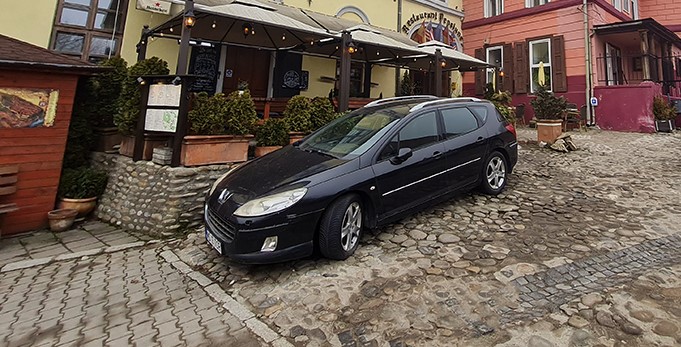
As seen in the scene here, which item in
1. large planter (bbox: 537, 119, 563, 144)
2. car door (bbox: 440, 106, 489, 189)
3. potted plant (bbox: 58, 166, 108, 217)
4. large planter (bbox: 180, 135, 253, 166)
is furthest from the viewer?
large planter (bbox: 537, 119, 563, 144)

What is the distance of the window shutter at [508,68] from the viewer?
1433 centimetres

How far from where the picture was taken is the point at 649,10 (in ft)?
57.2

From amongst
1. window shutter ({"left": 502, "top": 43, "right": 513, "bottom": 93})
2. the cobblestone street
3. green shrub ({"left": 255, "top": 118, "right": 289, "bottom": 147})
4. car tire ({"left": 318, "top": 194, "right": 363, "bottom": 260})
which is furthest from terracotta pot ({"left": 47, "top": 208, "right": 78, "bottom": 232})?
window shutter ({"left": 502, "top": 43, "right": 513, "bottom": 93})

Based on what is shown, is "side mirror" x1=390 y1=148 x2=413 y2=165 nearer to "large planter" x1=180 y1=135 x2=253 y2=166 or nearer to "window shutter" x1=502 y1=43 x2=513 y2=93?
"large planter" x1=180 y1=135 x2=253 y2=166

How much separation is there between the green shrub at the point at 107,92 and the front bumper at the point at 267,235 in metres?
4.60

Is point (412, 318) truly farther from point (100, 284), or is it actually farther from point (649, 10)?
point (649, 10)

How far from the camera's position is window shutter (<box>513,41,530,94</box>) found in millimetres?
13875

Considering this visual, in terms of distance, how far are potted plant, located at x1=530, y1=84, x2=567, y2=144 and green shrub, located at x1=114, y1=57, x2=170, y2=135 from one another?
9.31 meters

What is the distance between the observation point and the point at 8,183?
4.96 meters

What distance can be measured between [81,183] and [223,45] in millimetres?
5094

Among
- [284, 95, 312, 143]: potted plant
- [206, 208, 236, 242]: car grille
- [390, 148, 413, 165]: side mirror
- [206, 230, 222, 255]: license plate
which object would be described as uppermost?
[284, 95, 312, 143]: potted plant

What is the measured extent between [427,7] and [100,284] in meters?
14.8

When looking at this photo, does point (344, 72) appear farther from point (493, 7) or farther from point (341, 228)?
point (493, 7)

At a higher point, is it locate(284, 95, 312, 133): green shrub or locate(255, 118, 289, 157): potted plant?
locate(284, 95, 312, 133): green shrub
